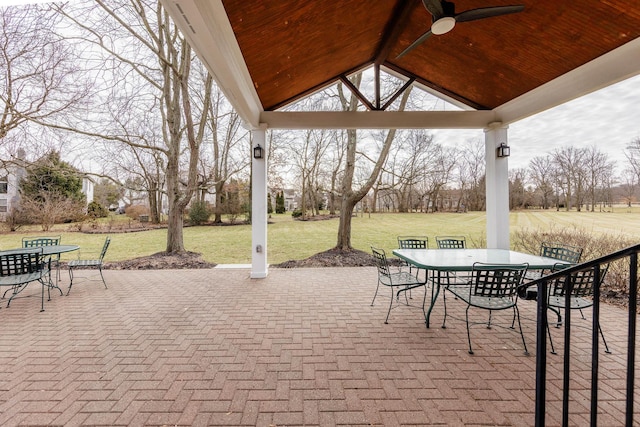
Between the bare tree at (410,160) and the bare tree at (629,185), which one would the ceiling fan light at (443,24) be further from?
the bare tree at (629,185)

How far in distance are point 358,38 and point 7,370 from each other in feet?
18.6

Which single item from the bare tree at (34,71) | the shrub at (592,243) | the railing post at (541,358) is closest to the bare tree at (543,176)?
the shrub at (592,243)

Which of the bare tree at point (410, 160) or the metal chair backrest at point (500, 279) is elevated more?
the bare tree at point (410, 160)

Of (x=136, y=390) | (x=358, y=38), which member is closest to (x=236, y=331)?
(x=136, y=390)

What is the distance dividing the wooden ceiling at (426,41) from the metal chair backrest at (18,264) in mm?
4180

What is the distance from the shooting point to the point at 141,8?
6.35 metres

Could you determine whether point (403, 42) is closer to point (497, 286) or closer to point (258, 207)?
point (258, 207)

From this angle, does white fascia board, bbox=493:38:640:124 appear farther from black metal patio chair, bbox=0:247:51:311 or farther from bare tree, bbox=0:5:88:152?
bare tree, bbox=0:5:88:152

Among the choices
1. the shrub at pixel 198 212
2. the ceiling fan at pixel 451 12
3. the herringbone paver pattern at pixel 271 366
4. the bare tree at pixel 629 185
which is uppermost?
the ceiling fan at pixel 451 12

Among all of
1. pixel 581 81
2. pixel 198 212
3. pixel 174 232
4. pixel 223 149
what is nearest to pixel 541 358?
pixel 581 81

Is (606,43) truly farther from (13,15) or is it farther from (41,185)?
(41,185)

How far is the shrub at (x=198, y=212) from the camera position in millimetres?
11312

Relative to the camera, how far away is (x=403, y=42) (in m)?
4.59

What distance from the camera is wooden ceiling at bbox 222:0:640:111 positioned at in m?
3.00
